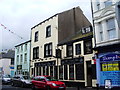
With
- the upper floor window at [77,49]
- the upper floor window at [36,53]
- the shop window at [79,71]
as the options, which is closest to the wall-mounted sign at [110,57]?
the shop window at [79,71]

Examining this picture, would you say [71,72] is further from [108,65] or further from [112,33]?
[112,33]

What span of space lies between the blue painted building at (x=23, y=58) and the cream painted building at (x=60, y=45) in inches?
74.3

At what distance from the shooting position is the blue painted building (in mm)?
32522

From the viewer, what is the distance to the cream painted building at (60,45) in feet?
64.6

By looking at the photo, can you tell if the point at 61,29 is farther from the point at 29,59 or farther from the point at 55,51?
the point at 29,59

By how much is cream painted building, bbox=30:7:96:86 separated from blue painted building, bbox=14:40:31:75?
1.89 m

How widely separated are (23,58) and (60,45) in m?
12.9

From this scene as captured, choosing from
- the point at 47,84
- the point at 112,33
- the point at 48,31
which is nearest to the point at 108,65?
the point at 112,33

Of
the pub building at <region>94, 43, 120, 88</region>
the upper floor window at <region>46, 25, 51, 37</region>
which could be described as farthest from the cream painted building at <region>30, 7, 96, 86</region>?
the pub building at <region>94, 43, 120, 88</region>

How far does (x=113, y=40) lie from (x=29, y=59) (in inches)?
766

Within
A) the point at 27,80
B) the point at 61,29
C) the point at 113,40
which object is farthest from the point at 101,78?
the point at 61,29

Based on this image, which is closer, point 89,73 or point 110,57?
point 110,57

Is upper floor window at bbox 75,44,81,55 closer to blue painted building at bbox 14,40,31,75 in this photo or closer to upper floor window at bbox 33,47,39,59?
upper floor window at bbox 33,47,39,59

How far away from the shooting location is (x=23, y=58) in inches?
1348
